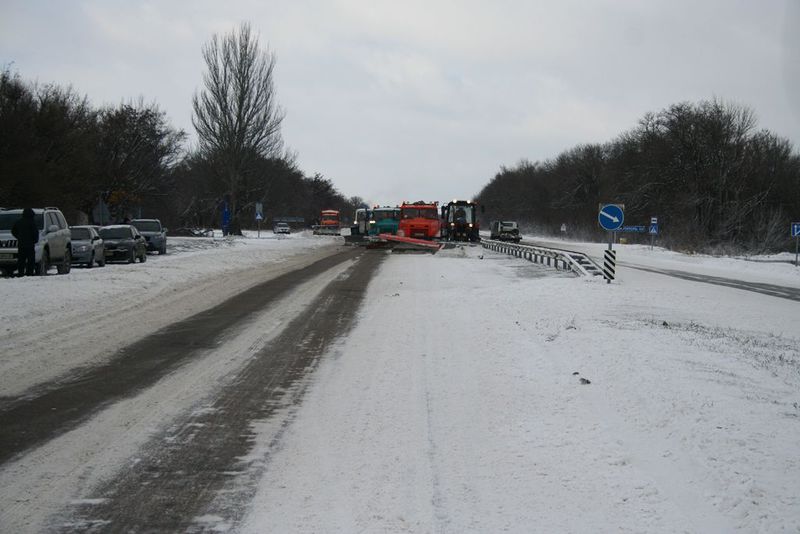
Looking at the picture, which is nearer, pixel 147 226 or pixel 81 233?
pixel 81 233

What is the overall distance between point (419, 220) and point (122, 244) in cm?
1853

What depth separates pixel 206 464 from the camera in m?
5.07

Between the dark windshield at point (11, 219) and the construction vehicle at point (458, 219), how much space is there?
3010 centimetres

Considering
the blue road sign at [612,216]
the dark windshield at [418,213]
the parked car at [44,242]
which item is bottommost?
the parked car at [44,242]

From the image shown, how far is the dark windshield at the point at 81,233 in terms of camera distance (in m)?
25.2

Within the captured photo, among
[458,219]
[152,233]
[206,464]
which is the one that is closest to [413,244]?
[458,219]

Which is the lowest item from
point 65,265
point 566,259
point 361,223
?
point 65,265

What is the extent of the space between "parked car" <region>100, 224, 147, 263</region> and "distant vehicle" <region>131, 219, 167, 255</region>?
612 cm

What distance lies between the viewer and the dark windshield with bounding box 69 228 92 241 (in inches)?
994

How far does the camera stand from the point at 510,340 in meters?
10.4

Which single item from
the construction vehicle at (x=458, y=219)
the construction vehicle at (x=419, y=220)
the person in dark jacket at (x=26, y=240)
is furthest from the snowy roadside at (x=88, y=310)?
the construction vehicle at (x=458, y=219)

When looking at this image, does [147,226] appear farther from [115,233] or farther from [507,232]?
[507,232]

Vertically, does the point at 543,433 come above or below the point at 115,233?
below

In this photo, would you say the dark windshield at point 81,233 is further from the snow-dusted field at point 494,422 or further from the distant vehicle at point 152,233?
the snow-dusted field at point 494,422
